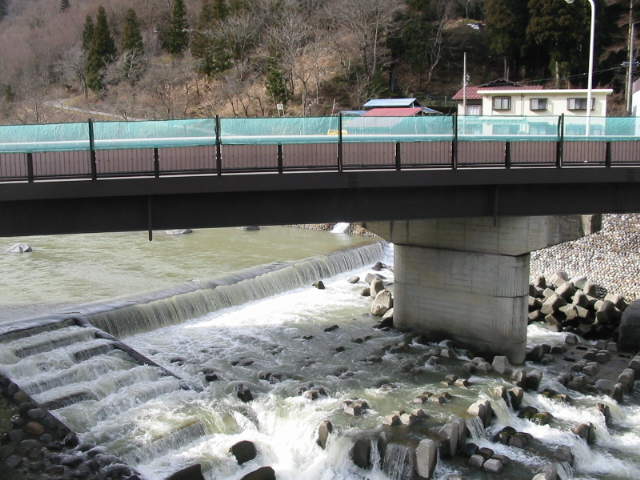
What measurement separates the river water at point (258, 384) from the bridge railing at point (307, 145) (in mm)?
5241

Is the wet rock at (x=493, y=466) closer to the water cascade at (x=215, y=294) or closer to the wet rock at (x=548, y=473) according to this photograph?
the wet rock at (x=548, y=473)

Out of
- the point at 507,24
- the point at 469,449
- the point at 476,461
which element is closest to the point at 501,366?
the point at 469,449

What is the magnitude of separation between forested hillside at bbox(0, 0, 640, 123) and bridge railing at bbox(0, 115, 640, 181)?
37210mm

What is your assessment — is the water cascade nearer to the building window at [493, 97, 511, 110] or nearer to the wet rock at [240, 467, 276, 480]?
the wet rock at [240, 467, 276, 480]

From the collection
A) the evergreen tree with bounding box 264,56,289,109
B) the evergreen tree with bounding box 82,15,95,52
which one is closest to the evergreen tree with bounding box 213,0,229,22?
the evergreen tree with bounding box 264,56,289,109

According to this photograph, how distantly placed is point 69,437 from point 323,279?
16.4 meters

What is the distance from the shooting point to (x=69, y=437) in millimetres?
13758

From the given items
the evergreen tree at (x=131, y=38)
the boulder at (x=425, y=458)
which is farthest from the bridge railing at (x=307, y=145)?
the evergreen tree at (x=131, y=38)

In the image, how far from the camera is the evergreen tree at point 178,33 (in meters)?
76.3

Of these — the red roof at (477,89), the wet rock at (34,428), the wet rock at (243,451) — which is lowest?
the wet rock at (243,451)

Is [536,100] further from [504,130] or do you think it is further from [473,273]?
[504,130]

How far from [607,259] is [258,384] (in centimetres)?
1798

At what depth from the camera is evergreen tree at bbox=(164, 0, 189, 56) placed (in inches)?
3004

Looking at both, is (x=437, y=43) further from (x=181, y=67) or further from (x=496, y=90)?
(x=181, y=67)
